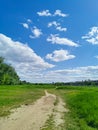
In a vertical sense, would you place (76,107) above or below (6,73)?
below

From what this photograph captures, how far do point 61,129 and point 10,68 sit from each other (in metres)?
129

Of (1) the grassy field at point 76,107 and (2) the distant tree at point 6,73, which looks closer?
(1) the grassy field at point 76,107

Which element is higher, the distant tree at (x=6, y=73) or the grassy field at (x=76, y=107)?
the distant tree at (x=6, y=73)

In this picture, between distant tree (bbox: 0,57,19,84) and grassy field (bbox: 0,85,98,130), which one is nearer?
grassy field (bbox: 0,85,98,130)

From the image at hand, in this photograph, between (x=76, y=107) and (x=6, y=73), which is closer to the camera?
(x=76, y=107)

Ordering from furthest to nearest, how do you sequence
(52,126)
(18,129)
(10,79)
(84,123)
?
(10,79) → (84,123) → (52,126) → (18,129)

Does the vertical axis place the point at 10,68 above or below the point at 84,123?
above

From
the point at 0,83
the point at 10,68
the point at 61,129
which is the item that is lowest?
the point at 61,129

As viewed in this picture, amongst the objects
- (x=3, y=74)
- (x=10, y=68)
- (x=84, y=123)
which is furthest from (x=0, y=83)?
(x=84, y=123)

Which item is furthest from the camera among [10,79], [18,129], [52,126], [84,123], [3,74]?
[10,79]

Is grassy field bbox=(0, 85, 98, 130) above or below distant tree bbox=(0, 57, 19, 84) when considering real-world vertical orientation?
below

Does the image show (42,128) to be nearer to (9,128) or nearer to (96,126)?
(9,128)

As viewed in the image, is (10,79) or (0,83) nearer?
(0,83)

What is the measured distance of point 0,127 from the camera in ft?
49.2
